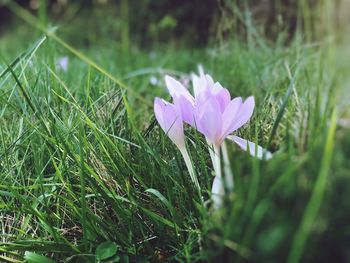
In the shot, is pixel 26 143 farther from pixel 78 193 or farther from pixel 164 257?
pixel 164 257

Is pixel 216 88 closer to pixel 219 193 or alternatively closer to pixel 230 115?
pixel 230 115

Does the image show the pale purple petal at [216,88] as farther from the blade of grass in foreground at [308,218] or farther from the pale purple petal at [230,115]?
the blade of grass in foreground at [308,218]

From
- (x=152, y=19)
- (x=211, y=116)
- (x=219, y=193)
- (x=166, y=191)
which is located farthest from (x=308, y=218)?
(x=152, y=19)

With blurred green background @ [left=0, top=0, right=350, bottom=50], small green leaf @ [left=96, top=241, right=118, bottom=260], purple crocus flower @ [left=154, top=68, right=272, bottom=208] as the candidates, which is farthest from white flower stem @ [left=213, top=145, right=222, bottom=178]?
blurred green background @ [left=0, top=0, right=350, bottom=50]

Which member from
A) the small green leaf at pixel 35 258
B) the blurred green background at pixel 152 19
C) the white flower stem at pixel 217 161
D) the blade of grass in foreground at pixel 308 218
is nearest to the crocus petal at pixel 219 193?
the white flower stem at pixel 217 161

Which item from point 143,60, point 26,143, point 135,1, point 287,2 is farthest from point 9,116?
point 135,1

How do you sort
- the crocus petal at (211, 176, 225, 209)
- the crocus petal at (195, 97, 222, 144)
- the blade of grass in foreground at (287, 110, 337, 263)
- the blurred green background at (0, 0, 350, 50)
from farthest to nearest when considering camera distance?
the blurred green background at (0, 0, 350, 50) → the crocus petal at (195, 97, 222, 144) → the crocus petal at (211, 176, 225, 209) → the blade of grass in foreground at (287, 110, 337, 263)

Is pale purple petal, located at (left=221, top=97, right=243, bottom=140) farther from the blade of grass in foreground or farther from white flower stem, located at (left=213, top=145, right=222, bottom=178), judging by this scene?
the blade of grass in foreground
